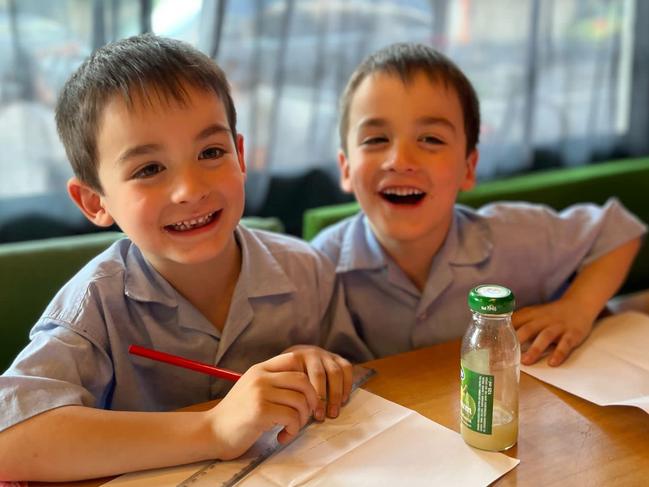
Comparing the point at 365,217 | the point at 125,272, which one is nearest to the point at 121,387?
the point at 125,272

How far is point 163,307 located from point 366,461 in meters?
0.44

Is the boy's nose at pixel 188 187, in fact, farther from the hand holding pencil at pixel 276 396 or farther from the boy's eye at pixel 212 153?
the hand holding pencil at pixel 276 396

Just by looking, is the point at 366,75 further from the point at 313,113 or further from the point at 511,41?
the point at 511,41

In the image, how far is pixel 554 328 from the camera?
1.17 m

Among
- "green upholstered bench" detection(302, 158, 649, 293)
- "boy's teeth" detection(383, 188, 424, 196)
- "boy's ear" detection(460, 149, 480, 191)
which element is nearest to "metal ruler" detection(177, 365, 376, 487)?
"boy's teeth" detection(383, 188, 424, 196)

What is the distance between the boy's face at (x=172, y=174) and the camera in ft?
3.40

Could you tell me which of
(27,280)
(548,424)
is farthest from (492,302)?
(27,280)

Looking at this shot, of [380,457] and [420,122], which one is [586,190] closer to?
[420,122]

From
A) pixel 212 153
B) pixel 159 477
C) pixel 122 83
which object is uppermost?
pixel 122 83

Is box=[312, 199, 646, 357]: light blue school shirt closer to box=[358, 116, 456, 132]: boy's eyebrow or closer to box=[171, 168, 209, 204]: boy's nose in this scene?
box=[358, 116, 456, 132]: boy's eyebrow

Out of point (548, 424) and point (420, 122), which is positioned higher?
point (420, 122)

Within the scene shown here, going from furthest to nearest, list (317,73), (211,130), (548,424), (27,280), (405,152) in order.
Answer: (317,73), (27,280), (405,152), (211,130), (548,424)

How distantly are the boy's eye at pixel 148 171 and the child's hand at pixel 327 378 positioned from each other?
12.4 inches

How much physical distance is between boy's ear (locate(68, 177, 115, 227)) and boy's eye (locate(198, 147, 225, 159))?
0.19 m
